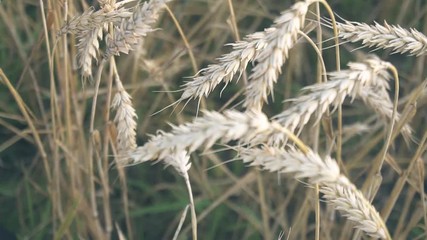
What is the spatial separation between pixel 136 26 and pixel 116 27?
72 millimetres

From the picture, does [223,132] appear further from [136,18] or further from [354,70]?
[136,18]

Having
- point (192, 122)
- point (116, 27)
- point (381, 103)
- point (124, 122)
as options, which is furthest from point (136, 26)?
point (192, 122)

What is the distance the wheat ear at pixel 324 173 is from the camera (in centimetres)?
75

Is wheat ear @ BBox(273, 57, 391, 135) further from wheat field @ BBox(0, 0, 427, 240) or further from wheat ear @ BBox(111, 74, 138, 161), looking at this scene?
wheat ear @ BBox(111, 74, 138, 161)

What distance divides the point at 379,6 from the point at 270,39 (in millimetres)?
1312

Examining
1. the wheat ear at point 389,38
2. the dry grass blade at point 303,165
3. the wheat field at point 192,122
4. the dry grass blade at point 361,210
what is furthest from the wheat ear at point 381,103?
the dry grass blade at point 303,165

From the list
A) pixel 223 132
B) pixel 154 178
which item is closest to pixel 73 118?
pixel 154 178

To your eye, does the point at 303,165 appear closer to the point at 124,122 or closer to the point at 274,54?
the point at 274,54

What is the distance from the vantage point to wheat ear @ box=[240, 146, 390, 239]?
29.5 inches

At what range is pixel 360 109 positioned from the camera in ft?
6.40

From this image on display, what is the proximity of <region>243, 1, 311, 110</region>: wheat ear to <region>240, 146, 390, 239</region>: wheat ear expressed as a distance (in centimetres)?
6

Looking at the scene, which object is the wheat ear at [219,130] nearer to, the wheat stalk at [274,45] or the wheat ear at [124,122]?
the wheat stalk at [274,45]

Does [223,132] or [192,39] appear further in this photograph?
[192,39]

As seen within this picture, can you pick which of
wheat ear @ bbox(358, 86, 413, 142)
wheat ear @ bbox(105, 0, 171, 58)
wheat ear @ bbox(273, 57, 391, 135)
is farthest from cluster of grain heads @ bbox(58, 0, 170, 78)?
wheat ear @ bbox(358, 86, 413, 142)
